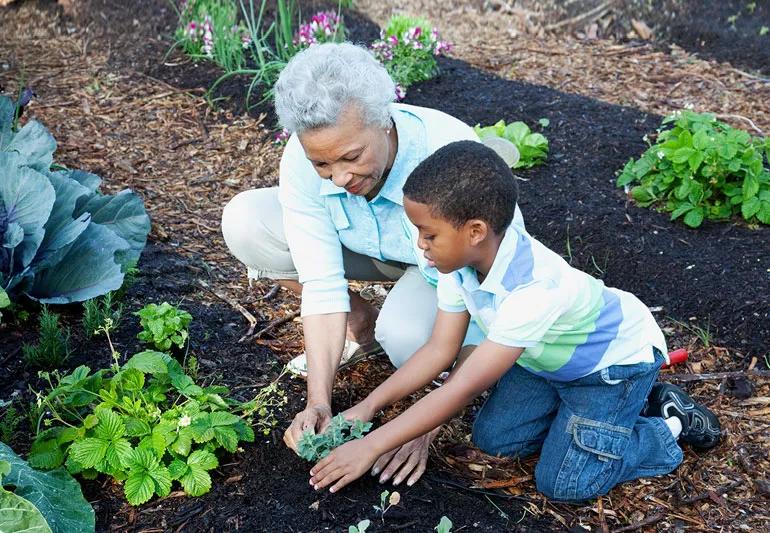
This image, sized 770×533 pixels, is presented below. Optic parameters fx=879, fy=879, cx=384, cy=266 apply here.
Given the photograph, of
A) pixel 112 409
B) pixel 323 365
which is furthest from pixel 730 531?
pixel 112 409

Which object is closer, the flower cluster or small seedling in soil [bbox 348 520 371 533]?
small seedling in soil [bbox 348 520 371 533]

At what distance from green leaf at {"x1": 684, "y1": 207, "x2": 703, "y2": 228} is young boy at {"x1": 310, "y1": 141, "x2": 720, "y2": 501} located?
1191 millimetres

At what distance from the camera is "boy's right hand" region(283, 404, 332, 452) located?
2.46m

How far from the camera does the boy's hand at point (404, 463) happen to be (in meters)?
2.57

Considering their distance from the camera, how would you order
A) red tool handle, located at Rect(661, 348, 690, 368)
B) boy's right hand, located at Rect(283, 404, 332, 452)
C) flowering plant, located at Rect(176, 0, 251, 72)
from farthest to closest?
flowering plant, located at Rect(176, 0, 251, 72) < red tool handle, located at Rect(661, 348, 690, 368) < boy's right hand, located at Rect(283, 404, 332, 452)

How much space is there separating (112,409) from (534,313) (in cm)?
129

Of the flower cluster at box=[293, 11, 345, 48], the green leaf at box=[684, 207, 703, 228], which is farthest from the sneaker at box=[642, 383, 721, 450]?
the flower cluster at box=[293, 11, 345, 48]

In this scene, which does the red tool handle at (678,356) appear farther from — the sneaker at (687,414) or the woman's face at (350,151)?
the woman's face at (350,151)

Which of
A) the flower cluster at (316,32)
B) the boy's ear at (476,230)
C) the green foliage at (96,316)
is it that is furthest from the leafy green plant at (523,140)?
the boy's ear at (476,230)

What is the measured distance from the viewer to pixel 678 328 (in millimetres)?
3500

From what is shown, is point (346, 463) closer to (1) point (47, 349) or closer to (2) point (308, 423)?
(2) point (308, 423)

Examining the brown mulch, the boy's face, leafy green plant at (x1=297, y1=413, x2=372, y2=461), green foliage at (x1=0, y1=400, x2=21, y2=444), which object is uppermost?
the boy's face

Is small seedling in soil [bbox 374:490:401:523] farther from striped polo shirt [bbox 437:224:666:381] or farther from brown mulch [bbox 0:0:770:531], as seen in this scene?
striped polo shirt [bbox 437:224:666:381]

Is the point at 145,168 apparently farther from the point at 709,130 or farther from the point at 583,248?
the point at 709,130
